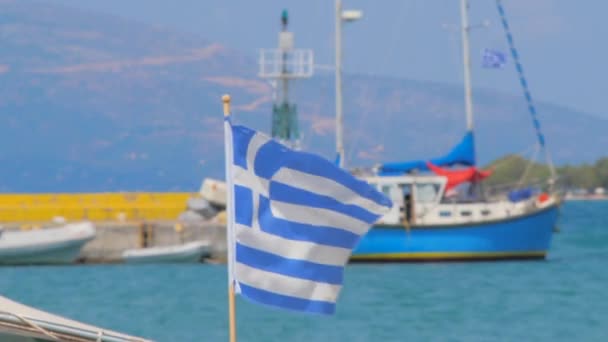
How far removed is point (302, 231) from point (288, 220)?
14cm

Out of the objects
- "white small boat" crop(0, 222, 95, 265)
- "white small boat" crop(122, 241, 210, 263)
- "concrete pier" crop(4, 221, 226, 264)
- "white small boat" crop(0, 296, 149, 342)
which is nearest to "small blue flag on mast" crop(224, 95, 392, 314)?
"white small boat" crop(0, 296, 149, 342)

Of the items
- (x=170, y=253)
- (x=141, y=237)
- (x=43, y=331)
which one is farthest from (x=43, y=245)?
(x=43, y=331)

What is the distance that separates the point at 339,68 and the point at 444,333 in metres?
22.1

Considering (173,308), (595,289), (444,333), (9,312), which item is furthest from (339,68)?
(9,312)

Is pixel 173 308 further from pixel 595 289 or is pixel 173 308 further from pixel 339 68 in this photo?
pixel 339 68

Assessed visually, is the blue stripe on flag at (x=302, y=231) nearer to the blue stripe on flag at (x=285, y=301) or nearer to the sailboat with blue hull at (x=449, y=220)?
the blue stripe on flag at (x=285, y=301)

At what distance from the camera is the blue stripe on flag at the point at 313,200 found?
13.5 metres

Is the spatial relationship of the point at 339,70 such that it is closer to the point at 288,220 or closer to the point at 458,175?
the point at 458,175

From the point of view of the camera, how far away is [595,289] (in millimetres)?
41719

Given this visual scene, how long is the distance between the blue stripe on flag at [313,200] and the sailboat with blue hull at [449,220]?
31111mm

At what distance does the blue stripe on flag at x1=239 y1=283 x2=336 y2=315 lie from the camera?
13555 mm

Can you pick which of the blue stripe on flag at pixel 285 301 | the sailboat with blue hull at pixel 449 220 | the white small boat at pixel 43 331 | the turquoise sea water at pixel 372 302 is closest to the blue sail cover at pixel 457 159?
the sailboat with blue hull at pixel 449 220

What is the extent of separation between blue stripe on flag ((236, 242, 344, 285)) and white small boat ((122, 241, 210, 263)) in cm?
3468

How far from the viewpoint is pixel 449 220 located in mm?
46688
